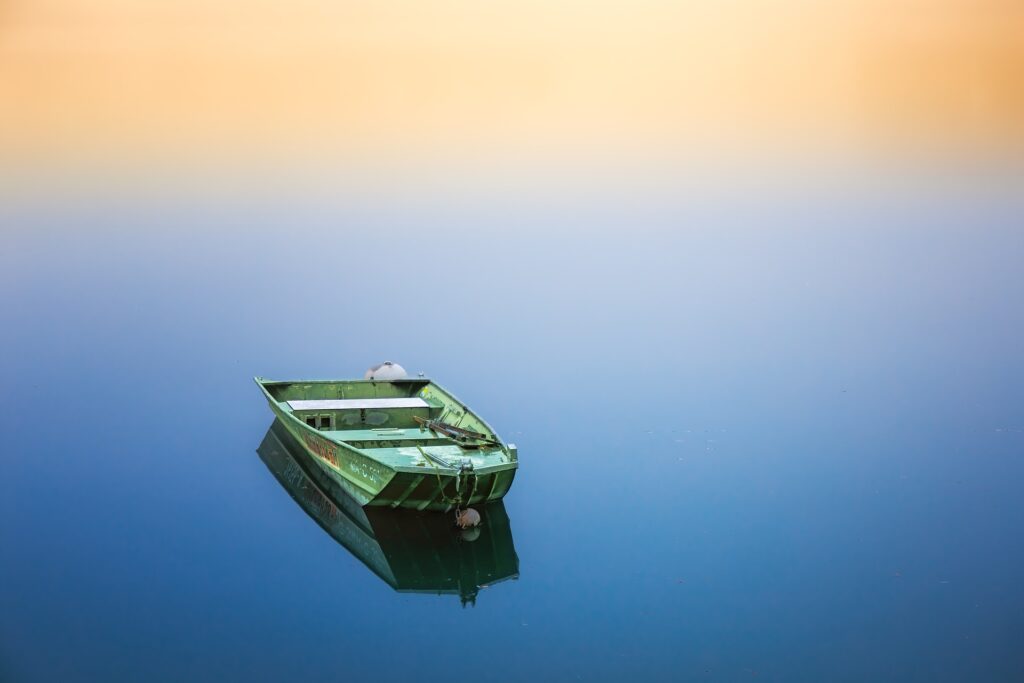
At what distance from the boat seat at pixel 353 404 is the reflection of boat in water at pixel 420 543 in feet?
4.64

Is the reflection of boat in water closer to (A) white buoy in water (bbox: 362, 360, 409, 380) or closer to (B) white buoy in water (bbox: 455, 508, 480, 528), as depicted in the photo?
(B) white buoy in water (bbox: 455, 508, 480, 528)

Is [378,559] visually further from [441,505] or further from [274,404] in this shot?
[274,404]

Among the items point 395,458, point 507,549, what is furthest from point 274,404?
point 507,549

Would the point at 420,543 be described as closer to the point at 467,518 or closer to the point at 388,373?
the point at 467,518

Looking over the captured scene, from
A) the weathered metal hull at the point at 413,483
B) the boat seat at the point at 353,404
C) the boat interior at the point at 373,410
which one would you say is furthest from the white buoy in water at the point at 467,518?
the boat seat at the point at 353,404

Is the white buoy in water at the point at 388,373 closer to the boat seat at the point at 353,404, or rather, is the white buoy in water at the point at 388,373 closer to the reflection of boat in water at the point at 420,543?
the boat seat at the point at 353,404

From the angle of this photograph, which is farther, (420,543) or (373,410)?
(373,410)

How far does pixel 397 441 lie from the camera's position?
13734mm

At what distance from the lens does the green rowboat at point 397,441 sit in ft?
41.1

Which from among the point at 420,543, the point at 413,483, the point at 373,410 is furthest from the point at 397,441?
the point at 373,410

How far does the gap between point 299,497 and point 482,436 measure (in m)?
2.39

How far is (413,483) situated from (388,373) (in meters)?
4.39

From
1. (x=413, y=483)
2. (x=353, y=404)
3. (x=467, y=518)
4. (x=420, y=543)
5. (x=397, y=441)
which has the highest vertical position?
(x=353, y=404)

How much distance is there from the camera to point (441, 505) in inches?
502
